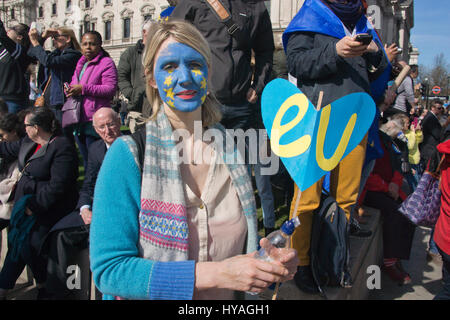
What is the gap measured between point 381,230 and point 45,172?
351cm

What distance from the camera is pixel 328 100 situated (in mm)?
2455

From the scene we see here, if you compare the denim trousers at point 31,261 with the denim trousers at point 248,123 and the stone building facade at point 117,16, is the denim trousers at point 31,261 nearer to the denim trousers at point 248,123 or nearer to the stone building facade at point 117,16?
the denim trousers at point 248,123

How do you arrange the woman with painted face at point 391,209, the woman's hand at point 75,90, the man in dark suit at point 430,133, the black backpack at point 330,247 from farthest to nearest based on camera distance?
the man in dark suit at point 430,133
the woman's hand at point 75,90
the woman with painted face at point 391,209
the black backpack at point 330,247

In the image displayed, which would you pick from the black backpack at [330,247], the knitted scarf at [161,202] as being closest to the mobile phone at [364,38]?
the black backpack at [330,247]

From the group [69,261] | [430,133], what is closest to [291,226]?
[69,261]

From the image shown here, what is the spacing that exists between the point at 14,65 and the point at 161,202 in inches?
200

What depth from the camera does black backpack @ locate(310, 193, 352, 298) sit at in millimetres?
2235

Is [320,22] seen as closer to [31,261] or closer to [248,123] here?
[248,123]

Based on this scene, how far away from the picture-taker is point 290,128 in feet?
5.25

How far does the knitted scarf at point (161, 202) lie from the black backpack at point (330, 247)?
1305mm

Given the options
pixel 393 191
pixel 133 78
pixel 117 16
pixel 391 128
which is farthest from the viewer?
pixel 117 16

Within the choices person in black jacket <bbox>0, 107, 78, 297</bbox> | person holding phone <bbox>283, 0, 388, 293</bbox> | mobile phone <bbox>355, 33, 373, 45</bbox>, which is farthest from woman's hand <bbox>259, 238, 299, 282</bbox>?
person in black jacket <bbox>0, 107, 78, 297</bbox>

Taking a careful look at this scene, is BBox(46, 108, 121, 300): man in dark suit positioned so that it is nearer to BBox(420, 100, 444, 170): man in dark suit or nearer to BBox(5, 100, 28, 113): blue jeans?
BBox(5, 100, 28, 113): blue jeans

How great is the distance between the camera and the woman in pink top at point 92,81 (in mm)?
4145
